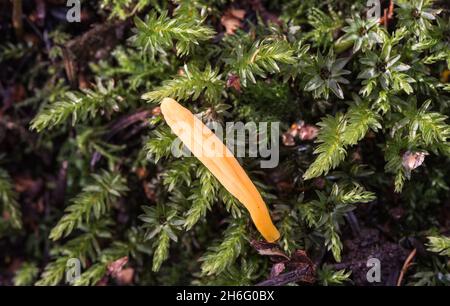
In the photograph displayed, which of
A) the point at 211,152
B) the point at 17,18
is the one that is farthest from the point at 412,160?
the point at 17,18

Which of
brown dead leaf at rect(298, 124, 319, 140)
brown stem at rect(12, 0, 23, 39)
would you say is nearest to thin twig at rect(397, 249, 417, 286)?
brown dead leaf at rect(298, 124, 319, 140)

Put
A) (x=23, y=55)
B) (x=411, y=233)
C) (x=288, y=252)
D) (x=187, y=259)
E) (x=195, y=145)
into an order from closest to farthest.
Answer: (x=195, y=145) < (x=288, y=252) < (x=411, y=233) < (x=187, y=259) < (x=23, y=55)

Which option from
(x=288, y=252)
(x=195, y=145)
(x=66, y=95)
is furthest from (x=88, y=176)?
(x=288, y=252)

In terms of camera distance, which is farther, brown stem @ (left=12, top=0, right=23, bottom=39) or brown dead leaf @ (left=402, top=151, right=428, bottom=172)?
brown stem @ (left=12, top=0, right=23, bottom=39)

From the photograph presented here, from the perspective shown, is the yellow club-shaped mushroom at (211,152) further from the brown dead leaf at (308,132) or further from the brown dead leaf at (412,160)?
the brown dead leaf at (412,160)

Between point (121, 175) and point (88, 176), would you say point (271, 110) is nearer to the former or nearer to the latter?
point (121, 175)

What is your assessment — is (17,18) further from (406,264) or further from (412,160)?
(406,264)

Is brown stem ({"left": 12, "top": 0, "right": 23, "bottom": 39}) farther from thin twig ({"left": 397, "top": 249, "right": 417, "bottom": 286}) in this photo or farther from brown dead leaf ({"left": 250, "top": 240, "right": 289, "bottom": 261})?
thin twig ({"left": 397, "top": 249, "right": 417, "bottom": 286})

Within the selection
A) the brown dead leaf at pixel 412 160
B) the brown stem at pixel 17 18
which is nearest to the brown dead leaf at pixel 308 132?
the brown dead leaf at pixel 412 160
